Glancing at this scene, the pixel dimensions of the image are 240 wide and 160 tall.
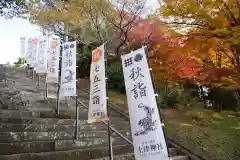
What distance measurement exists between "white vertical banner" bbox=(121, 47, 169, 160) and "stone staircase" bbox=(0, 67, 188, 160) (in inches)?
60.9

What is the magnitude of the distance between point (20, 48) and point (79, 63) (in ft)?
11.5

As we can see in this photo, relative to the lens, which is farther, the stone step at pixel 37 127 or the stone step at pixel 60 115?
the stone step at pixel 60 115

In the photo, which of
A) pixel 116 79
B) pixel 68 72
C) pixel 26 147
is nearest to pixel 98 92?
pixel 26 147

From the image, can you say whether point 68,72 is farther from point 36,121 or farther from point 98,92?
point 98,92

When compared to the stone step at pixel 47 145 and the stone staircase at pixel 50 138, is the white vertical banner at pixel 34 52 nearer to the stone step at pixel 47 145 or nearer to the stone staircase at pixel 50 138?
the stone staircase at pixel 50 138

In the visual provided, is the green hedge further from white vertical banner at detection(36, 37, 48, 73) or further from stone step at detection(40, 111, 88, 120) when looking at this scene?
stone step at detection(40, 111, 88, 120)

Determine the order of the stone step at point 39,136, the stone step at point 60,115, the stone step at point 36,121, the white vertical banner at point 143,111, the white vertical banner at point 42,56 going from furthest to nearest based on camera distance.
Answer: the white vertical banner at point 42,56
the stone step at point 60,115
the stone step at point 36,121
the stone step at point 39,136
the white vertical banner at point 143,111

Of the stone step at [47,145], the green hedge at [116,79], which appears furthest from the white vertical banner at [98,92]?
the green hedge at [116,79]

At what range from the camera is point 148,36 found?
578 inches

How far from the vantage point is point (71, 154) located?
17.1 ft

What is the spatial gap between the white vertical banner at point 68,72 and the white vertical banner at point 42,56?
3082 millimetres

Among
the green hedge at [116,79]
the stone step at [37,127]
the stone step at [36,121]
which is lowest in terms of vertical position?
the stone step at [37,127]

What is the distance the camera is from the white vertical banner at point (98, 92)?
523 cm

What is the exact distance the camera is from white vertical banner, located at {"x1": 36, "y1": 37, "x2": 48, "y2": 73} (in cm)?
1057
